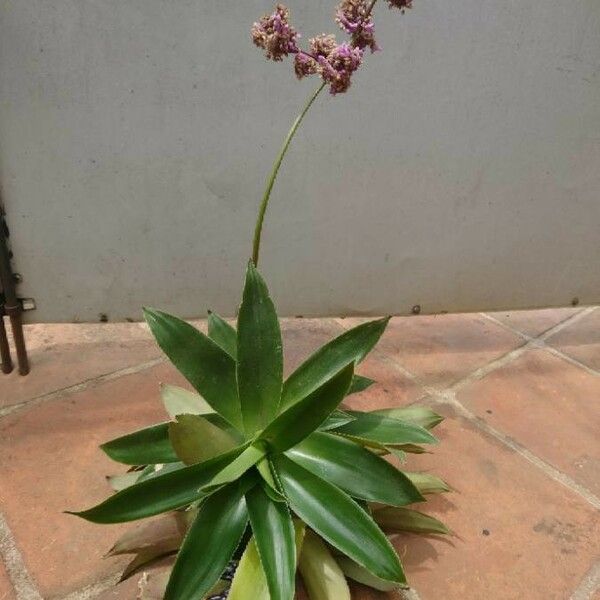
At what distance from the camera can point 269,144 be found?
1220 mm

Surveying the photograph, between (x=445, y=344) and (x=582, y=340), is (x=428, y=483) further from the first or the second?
(x=582, y=340)

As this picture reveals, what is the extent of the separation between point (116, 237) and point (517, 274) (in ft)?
3.62

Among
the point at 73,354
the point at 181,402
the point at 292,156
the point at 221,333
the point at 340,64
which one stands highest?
the point at 340,64

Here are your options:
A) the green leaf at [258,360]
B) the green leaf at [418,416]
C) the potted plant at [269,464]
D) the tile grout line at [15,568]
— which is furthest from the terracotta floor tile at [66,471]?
the green leaf at [418,416]

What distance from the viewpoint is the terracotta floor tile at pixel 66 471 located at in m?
0.77

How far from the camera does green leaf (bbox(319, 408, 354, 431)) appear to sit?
Result: 0.74m

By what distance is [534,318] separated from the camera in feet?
5.05

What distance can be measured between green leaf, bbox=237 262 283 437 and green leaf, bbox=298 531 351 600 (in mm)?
177

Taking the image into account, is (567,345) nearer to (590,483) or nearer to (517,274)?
(517,274)

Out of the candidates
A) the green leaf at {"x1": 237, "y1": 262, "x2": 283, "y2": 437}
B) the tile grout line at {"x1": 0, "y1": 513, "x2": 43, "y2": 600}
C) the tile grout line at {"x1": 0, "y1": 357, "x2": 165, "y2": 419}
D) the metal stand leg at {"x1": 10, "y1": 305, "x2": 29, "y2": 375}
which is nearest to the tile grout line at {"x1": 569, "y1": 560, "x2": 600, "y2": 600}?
the green leaf at {"x1": 237, "y1": 262, "x2": 283, "y2": 437}

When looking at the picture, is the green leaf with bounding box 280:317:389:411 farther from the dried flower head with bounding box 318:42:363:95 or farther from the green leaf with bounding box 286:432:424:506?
the dried flower head with bounding box 318:42:363:95

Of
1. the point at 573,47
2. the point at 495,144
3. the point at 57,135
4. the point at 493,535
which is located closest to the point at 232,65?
the point at 57,135

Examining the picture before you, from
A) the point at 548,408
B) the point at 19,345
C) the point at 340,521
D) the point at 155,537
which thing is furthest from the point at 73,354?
the point at 548,408

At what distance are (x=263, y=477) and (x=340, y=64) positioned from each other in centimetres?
51
